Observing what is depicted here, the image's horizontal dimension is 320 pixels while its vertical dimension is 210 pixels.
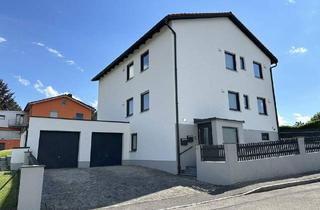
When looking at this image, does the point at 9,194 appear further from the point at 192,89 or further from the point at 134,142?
the point at 192,89

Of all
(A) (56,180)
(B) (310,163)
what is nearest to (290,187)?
(B) (310,163)

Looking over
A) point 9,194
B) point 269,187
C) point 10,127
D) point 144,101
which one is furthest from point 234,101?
point 10,127

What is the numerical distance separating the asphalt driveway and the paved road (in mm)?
1512

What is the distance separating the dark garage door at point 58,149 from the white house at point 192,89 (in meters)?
3.74

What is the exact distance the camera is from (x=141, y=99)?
1809 centimetres

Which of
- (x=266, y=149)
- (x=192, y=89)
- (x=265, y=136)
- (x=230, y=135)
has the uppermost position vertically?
(x=192, y=89)

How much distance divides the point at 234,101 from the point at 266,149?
6444 millimetres

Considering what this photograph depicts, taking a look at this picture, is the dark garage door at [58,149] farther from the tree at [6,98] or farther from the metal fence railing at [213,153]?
the tree at [6,98]

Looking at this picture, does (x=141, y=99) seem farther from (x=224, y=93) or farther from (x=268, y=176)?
(x=268, y=176)

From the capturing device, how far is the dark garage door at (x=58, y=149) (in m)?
15.6

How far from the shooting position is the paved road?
6.62 m

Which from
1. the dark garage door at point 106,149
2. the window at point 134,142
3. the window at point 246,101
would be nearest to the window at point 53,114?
the dark garage door at point 106,149

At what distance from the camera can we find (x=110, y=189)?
9.76m

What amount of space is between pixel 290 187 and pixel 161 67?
9.87 metres
